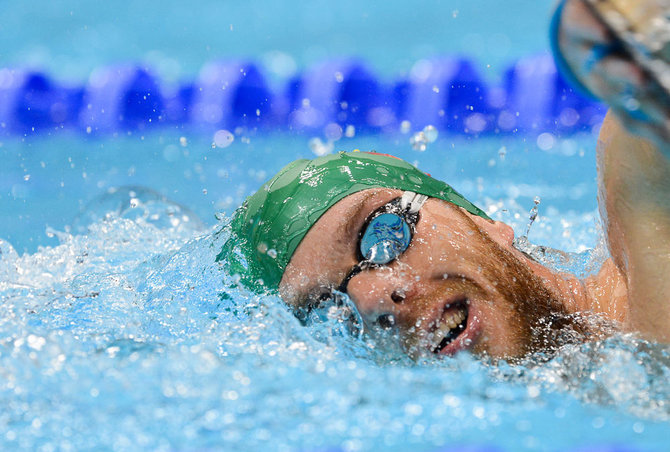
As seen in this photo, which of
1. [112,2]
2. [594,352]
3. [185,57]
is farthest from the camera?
[112,2]

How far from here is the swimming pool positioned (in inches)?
38.0

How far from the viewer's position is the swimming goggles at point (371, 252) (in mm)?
1395

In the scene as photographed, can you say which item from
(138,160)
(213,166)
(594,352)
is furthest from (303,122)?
(594,352)

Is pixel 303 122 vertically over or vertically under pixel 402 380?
over

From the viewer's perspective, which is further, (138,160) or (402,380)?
(138,160)

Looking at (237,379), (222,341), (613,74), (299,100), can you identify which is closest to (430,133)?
(299,100)

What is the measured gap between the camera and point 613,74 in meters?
0.78

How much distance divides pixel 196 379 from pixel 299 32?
12.1ft

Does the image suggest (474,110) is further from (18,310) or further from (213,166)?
(18,310)

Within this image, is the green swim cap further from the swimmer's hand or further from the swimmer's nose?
the swimmer's hand

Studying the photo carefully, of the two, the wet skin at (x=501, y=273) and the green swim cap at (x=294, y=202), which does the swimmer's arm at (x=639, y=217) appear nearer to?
the wet skin at (x=501, y=273)

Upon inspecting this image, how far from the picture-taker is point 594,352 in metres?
1.25

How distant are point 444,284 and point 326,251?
0.74ft

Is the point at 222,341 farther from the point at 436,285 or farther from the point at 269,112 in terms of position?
the point at 269,112
